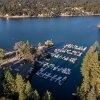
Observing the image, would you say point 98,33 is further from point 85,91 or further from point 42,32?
point 85,91

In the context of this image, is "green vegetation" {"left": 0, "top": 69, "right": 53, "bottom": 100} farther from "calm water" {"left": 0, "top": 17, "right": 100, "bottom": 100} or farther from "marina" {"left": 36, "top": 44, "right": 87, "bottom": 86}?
"marina" {"left": 36, "top": 44, "right": 87, "bottom": 86}

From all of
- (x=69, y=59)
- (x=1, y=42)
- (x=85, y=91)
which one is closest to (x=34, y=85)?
(x=85, y=91)

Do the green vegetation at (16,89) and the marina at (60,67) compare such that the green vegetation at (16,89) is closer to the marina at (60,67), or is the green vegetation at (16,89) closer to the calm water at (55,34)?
the calm water at (55,34)

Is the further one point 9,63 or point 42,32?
point 42,32

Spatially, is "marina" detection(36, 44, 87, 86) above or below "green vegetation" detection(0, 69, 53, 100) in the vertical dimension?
below

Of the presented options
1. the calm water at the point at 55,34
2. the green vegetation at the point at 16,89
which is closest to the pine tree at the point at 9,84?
the green vegetation at the point at 16,89

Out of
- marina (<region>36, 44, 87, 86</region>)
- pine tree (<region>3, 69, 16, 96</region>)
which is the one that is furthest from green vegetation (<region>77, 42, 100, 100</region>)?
pine tree (<region>3, 69, 16, 96</region>)

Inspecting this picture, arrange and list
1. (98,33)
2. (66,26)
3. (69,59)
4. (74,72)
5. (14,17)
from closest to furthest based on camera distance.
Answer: (74,72)
(69,59)
(98,33)
(66,26)
(14,17)
